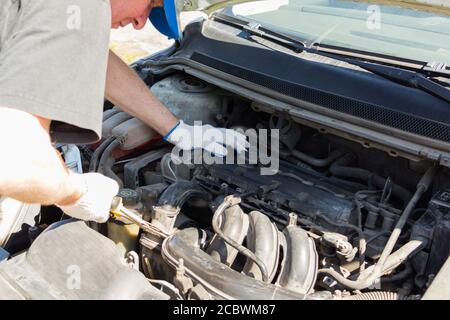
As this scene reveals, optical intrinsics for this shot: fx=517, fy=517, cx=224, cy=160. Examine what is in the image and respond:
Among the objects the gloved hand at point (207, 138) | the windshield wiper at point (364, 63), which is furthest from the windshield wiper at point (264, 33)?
the gloved hand at point (207, 138)

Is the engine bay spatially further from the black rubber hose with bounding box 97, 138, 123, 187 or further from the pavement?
the pavement

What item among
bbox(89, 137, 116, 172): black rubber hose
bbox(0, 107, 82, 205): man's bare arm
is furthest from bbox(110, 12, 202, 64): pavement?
bbox(0, 107, 82, 205): man's bare arm

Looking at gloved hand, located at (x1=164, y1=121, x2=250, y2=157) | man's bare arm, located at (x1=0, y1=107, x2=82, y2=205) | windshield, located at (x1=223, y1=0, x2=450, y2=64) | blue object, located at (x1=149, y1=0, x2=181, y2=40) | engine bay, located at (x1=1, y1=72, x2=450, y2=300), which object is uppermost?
blue object, located at (x1=149, y1=0, x2=181, y2=40)

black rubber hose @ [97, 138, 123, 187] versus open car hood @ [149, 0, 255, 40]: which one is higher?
open car hood @ [149, 0, 255, 40]

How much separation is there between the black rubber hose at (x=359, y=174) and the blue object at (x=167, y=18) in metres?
0.83

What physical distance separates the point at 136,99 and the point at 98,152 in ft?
0.93

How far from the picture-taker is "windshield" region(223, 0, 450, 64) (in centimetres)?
210

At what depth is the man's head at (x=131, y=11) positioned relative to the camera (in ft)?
5.36

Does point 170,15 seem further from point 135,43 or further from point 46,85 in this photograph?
point 135,43

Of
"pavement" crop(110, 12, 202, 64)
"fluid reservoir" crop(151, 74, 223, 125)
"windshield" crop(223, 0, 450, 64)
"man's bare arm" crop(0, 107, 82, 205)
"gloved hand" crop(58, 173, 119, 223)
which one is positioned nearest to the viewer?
"man's bare arm" crop(0, 107, 82, 205)

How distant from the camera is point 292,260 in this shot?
5.24ft

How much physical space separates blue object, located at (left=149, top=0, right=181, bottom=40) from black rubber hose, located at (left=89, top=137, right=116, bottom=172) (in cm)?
54

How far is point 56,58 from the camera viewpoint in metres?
Answer: 1.26

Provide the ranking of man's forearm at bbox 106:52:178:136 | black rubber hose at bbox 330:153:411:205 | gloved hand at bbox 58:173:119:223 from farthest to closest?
man's forearm at bbox 106:52:178:136
black rubber hose at bbox 330:153:411:205
gloved hand at bbox 58:173:119:223
